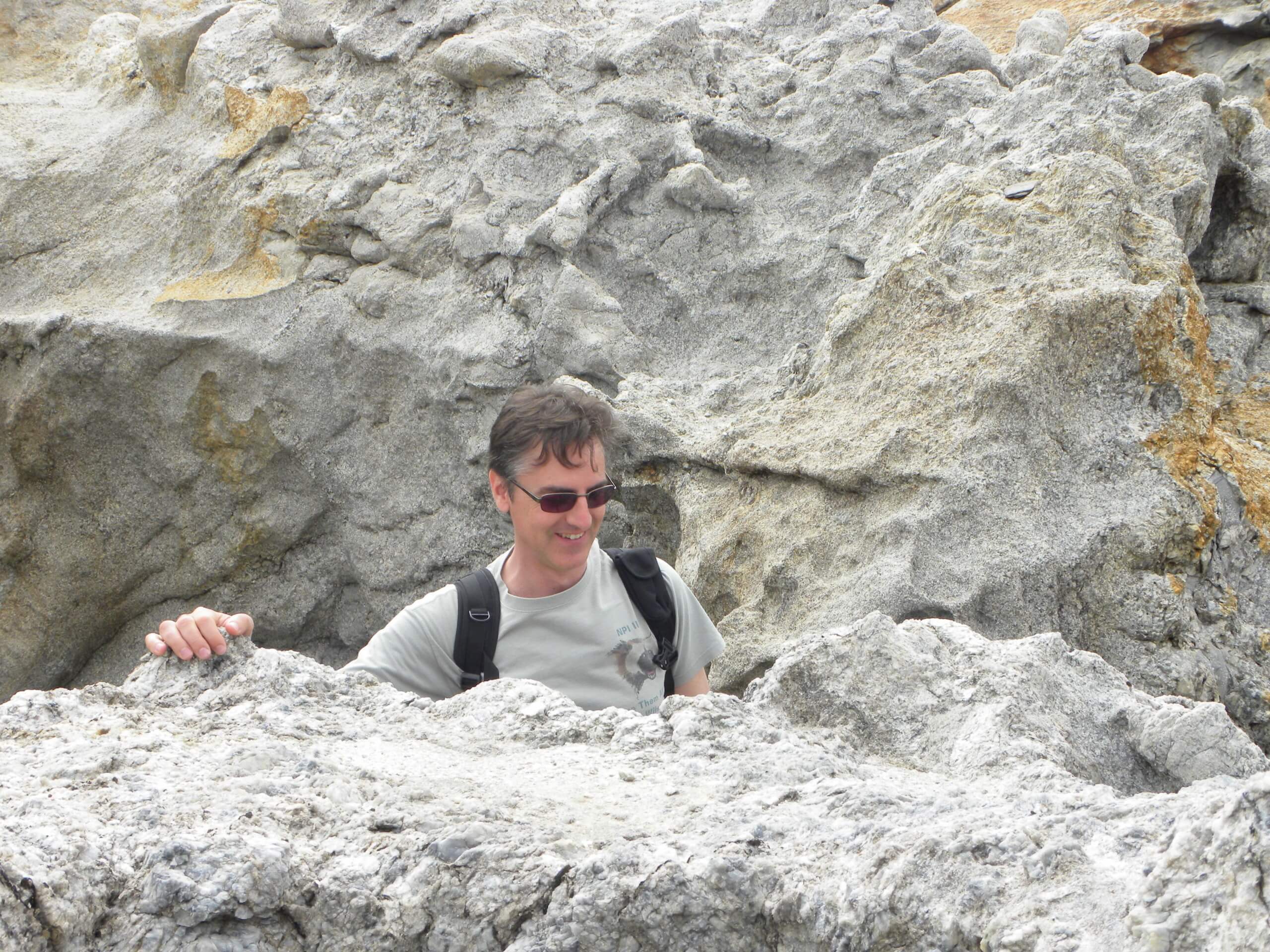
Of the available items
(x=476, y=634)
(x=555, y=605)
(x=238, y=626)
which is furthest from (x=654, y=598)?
(x=238, y=626)

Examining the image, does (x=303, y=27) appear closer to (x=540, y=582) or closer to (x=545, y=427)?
(x=545, y=427)

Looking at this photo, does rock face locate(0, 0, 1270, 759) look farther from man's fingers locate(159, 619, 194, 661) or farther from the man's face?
man's fingers locate(159, 619, 194, 661)

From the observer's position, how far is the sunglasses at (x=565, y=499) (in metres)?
3.63

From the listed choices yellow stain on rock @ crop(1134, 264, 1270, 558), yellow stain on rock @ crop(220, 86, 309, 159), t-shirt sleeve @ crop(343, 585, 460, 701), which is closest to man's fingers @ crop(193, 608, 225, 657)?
t-shirt sleeve @ crop(343, 585, 460, 701)

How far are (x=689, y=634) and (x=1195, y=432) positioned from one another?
1.89 metres

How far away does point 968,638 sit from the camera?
10.3 ft

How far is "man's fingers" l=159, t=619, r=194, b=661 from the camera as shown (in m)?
2.99

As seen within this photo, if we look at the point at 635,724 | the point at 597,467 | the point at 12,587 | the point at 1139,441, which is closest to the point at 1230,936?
the point at 635,724

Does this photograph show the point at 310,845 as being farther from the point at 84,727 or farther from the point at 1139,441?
the point at 1139,441

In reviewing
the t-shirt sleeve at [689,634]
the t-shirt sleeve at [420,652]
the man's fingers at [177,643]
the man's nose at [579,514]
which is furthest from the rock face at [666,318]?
the man's fingers at [177,643]

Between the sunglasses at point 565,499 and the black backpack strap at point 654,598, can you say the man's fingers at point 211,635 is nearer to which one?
the sunglasses at point 565,499

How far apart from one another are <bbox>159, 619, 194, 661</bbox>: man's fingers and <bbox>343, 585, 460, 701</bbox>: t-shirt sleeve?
1.86 ft

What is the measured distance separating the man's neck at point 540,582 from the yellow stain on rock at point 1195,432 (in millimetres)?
1987

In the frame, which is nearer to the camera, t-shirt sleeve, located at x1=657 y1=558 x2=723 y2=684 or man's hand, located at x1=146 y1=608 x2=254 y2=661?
man's hand, located at x1=146 y1=608 x2=254 y2=661
